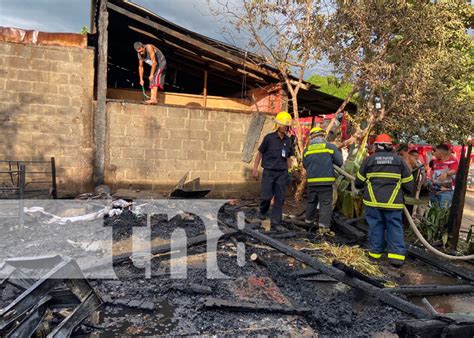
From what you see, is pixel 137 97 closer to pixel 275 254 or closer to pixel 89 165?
pixel 89 165

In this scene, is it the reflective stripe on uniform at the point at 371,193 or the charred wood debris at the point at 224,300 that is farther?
the reflective stripe on uniform at the point at 371,193

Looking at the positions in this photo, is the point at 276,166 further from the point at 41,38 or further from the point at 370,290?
the point at 41,38

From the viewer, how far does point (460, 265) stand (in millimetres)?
5383

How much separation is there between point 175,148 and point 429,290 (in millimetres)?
6084

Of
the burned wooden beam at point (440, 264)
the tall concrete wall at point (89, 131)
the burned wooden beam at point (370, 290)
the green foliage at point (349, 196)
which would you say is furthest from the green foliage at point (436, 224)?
the tall concrete wall at point (89, 131)

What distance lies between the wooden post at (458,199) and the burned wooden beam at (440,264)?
86 cm

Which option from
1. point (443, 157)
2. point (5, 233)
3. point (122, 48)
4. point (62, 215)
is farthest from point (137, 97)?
point (443, 157)

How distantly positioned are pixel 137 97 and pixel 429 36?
24.9ft

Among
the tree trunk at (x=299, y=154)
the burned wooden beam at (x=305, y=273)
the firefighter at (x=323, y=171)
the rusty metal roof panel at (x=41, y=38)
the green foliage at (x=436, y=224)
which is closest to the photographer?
the burned wooden beam at (x=305, y=273)

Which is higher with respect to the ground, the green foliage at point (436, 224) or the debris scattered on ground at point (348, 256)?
the green foliage at point (436, 224)

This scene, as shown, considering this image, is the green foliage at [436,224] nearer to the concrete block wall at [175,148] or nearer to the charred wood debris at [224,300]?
the charred wood debris at [224,300]

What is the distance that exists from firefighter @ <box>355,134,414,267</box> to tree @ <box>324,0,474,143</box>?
3714 millimetres

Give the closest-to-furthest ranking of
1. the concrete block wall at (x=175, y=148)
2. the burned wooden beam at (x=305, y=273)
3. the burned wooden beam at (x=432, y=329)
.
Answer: the burned wooden beam at (x=432, y=329)
the burned wooden beam at (x=305, y=273)
the concrete block wall at (x=175, y=148)

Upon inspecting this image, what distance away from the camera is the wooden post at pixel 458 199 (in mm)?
5793
